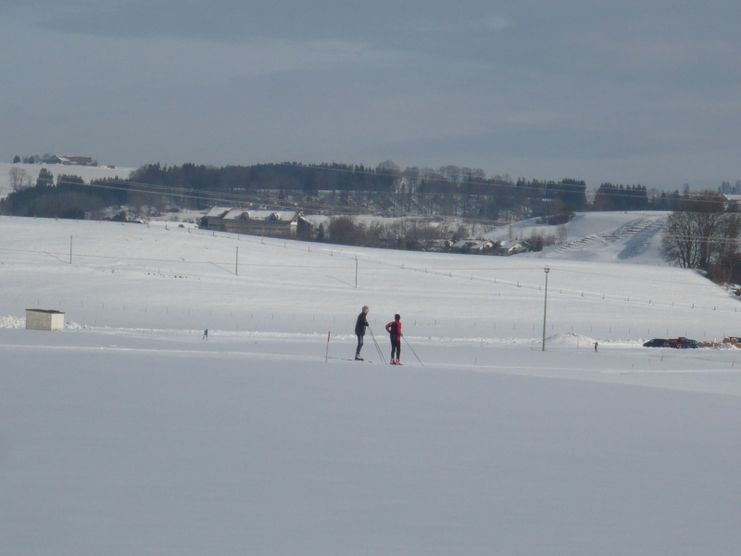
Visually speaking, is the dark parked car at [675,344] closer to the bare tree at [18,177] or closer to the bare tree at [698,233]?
the bare tree at [698,233]

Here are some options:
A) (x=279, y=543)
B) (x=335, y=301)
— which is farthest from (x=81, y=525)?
(x=335, y=301)

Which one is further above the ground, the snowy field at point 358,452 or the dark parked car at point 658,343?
the snowy field at point 358,452

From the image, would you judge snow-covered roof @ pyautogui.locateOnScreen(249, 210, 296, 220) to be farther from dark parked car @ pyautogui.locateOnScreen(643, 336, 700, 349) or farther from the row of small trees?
dark parked car @ pyautogui.locateOnScreen(643, 336, 700, 349)

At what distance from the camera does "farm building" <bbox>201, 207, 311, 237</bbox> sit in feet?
328

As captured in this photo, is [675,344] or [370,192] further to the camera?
[370,192]

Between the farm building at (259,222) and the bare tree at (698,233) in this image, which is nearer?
the bare tree at (698,233)

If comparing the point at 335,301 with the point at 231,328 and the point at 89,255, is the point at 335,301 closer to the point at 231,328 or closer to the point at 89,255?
the point at 231,328

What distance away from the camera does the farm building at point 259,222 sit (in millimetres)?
100125

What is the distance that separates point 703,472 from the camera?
30.8ft

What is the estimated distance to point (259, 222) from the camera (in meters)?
102

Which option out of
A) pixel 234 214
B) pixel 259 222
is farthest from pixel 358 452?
pixel 234 214

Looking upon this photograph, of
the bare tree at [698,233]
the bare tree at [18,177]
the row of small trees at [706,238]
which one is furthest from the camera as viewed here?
the bare tree at [18,177]

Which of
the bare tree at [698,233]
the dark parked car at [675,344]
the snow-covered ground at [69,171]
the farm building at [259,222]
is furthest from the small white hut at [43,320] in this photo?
the snow-covered ground at [69,171]

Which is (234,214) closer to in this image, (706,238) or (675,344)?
(706,238)
